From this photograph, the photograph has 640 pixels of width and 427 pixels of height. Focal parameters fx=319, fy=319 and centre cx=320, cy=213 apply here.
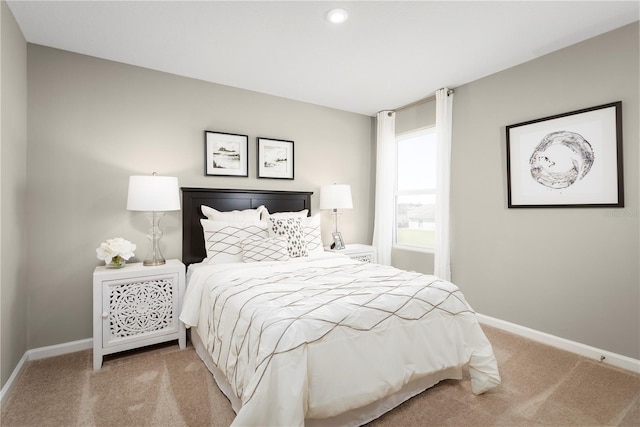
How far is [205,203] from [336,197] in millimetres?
1493

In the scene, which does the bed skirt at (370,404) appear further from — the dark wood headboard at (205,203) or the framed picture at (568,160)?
the framed picture at (568,160)

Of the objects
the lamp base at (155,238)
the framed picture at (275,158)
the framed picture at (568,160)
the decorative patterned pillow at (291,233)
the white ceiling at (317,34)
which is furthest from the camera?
the framed picture at (275,158)

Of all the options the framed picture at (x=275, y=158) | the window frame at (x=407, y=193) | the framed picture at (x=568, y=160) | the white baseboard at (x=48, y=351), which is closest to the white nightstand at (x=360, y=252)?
the window frame at (x=407, y=193)

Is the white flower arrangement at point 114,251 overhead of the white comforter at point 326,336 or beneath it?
overhead

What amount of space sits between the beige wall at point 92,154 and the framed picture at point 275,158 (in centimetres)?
14

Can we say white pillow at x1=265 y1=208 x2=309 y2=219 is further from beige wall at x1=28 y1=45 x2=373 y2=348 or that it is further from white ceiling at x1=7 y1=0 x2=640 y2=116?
white ceiling at x1=7 y1=0 x2=640 y2=116

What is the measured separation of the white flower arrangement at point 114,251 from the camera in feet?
8.31

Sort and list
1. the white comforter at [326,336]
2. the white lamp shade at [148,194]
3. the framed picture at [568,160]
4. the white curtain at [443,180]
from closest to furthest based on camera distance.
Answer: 1. the white comforter at [326,336]
2. the framed picture at [568,160]
3. the white lamp shade at [148,194]
4. the white curtain at [443,180]

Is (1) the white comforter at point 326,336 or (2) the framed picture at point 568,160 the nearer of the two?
(1) the white comforter at point 326,336

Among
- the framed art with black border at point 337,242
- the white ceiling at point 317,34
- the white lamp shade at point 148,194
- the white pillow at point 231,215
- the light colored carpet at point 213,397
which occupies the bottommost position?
the light colored carpet at point 213,397

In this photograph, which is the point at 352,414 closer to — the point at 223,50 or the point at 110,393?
the point at 110,393

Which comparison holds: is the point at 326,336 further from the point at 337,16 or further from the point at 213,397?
the point at 337,16

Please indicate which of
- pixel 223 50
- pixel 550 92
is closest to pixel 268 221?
pixel 223 50

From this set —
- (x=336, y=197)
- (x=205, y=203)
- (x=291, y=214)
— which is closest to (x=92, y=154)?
(x=205, y=203)
